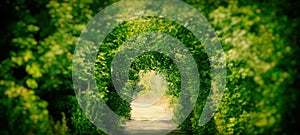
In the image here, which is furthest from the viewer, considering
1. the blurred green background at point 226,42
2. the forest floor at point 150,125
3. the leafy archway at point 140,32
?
the forest floor at point 150,125

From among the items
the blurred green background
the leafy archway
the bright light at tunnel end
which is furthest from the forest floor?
the blurred green background

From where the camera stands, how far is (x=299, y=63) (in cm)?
456

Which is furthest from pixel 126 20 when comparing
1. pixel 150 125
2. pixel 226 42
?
pixel 150 125

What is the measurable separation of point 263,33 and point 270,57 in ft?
1.17

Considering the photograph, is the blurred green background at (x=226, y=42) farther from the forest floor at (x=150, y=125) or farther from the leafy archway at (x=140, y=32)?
the forest floor at (x=150, y=125)

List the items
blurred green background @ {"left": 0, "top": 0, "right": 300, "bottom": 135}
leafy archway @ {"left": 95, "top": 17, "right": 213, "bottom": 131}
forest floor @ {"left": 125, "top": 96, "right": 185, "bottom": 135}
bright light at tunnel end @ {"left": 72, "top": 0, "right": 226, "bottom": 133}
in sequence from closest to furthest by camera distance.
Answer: blurred green background @ {"left": 0, "top": 0, "right": 300, "bottom": 135}, bright light at tunnel end @ {"left": 72, "top": 0, "right": 226, "bottom": 133}, leafy archway @ {"left": 95, "top": 17, "right": 213, "bottom": 131}, forest floor @ {"left": 125, "top": 96, "right": 185, "bottom": 135}

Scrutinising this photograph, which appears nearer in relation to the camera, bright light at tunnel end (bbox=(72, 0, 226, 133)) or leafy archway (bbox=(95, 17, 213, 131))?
bright light at tunnel end (bbox=(72, 0, 226, 133))

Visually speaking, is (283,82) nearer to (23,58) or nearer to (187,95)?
(23,58)

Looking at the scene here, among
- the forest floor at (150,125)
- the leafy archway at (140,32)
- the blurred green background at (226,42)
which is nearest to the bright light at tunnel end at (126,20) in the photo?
the blurred green background at (226,42)

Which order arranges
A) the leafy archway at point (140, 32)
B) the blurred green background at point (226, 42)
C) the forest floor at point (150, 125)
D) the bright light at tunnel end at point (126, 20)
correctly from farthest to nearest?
1. the forest floor at point (150, 125)
2. the leafy archway at point (140, 32)
3. the bright light at tunnel end at point (126, 20)
4. the blurred green background at point (226, 42)

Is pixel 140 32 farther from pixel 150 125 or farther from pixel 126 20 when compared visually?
pixel 150 125

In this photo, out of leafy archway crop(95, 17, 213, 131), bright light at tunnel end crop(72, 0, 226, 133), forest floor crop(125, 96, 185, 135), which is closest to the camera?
bright light at tunnel end crop(72, 0, 226, 133)

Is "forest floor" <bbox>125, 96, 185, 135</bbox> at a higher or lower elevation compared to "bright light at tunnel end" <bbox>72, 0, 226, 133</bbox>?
lower

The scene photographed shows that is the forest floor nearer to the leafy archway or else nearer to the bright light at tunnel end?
the leafy archway
